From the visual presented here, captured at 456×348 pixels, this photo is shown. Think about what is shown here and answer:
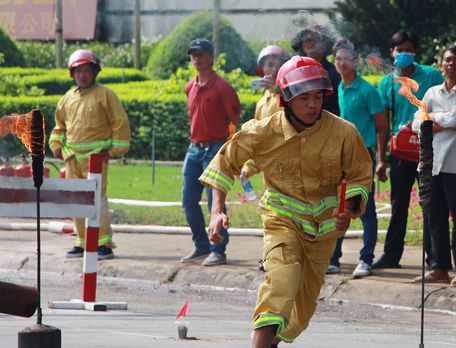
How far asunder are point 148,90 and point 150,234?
12.2 meters

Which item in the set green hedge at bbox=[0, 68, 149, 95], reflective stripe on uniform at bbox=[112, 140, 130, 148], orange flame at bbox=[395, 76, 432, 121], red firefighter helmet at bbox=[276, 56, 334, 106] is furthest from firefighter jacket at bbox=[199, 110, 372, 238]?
green hedge at bbox=[0, 68, 149, 95]

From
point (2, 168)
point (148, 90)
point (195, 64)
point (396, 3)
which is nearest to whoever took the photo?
point (195, 64)

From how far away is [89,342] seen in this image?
323 inches

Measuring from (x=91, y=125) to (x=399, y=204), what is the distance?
2.86m

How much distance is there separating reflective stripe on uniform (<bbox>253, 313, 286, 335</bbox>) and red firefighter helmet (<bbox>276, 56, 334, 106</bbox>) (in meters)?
1.15

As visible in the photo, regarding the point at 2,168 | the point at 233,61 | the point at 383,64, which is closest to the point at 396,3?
the point at 233,61

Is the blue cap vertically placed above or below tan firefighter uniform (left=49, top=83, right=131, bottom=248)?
above

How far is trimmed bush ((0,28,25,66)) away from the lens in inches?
1374

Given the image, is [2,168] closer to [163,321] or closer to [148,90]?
[163,321]

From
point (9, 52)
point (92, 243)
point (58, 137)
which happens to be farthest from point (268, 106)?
point (9, 52)

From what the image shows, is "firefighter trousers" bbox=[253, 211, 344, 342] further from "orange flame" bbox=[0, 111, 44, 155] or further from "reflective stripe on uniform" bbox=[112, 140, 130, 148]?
"reflective stripe on uniform" bbox=[112, 140, 130, 148]

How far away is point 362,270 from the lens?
1084cm

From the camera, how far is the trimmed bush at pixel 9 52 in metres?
34.9

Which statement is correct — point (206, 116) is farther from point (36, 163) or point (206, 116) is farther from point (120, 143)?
→ point (36, 163)
